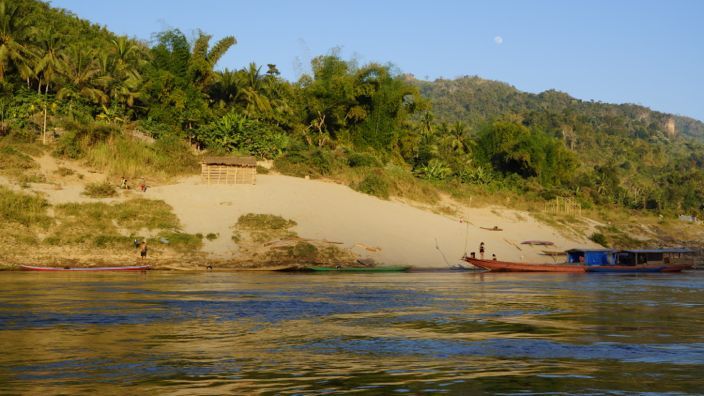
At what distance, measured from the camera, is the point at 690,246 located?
7031 centimetres

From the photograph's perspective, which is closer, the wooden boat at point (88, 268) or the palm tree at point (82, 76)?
the wooden boat at point (88, 268)

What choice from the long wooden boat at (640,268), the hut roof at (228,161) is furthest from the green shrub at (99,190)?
the long wooden boat at (640,268)

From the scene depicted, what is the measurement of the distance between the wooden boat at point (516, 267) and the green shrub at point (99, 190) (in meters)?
23.5

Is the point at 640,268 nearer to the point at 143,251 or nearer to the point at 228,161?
the point at 228,161

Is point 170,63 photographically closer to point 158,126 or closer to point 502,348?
point 158,126

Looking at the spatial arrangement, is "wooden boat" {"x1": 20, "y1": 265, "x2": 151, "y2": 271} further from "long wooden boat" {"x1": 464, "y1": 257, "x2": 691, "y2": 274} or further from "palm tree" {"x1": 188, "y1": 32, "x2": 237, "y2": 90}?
"palm tree" {"x1": 188, "y1": 32, "x2": 237, "y2": 90}

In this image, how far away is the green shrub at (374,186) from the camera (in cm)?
5750

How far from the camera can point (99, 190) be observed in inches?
1880

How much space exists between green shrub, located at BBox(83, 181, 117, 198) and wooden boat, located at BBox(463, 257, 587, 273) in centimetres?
2350

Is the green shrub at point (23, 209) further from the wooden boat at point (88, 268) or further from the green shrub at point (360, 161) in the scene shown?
the green shrub at point (360, 161)

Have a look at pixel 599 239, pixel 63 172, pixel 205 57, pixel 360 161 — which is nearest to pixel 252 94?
pixel 205 57

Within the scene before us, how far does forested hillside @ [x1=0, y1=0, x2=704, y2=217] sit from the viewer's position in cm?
5578

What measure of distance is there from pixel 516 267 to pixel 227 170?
21739mm

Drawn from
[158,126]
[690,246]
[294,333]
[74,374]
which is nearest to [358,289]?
[294,333]
